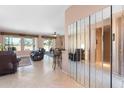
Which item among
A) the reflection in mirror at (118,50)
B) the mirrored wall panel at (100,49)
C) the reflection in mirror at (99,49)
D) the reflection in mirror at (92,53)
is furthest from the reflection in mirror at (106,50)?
the reflection in mirror at (92,53)

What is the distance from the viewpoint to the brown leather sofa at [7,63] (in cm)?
575

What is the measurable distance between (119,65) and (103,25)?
142cm

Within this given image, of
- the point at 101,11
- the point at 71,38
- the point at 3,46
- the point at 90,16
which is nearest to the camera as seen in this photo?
the point at 101,11

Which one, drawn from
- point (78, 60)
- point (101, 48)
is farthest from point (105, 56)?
point (78, 60)

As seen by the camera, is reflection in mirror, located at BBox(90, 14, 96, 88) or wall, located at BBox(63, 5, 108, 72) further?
reflection in mirror, located at BBox(90, 14, 96, 88)

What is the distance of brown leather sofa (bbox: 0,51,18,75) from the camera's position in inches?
227

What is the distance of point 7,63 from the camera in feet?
19.4

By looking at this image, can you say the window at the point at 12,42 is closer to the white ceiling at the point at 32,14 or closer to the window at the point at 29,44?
the window at the point at 29,44

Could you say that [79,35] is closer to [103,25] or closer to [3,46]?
[103,25]

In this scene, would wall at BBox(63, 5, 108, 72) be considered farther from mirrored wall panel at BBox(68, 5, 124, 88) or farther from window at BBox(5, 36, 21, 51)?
window at BBox(5, 36, 21, 51)

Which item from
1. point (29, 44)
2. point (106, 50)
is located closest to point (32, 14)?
point (106, 50)

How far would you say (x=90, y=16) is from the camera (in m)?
3.99

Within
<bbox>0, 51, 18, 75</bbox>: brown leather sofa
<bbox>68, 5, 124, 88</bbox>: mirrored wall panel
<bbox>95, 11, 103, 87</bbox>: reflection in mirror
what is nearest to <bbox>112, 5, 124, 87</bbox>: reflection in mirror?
<bbox>68, 5, 124, 88</bbox>: mirrored wall panel

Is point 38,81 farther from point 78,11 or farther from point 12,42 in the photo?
point 12,42
